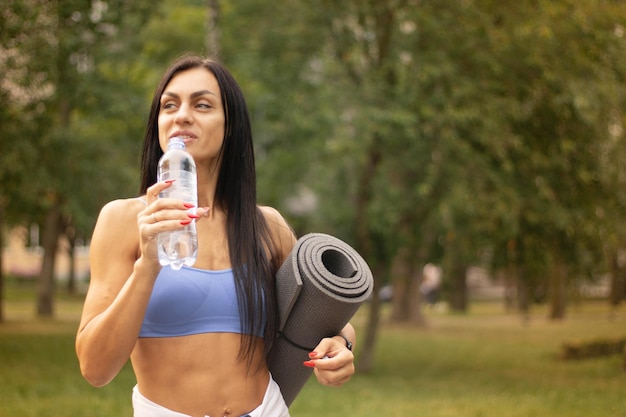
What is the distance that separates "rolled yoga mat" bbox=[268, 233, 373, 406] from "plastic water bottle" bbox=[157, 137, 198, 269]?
306 mm

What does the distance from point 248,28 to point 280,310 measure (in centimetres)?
1283

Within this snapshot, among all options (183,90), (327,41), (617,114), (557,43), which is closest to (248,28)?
(327,41)

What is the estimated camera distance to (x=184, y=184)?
2064mm

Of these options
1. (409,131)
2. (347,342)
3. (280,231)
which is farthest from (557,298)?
(347,342)

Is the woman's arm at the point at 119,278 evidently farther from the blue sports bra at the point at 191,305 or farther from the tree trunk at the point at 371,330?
the tree trunk at the point at 371,330

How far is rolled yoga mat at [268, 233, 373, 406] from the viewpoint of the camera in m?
2.31

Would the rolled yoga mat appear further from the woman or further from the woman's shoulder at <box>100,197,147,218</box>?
the woman's shoulder at <box>100,197,147,218</box>

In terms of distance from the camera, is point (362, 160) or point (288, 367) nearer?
point (288, 367)

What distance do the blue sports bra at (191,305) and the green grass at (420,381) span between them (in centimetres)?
754

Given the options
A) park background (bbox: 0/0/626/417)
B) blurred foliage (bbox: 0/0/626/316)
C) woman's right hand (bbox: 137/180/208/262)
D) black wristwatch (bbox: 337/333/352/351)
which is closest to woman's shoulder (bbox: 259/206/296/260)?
black wristwatch (bbox: 337/333/352/351)

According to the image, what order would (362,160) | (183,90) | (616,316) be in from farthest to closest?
1. (616,316)
2. (362,160)
3. (183,90)

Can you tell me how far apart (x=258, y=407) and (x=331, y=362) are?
24 centimetres

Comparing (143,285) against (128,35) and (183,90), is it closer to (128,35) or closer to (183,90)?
(183,90)

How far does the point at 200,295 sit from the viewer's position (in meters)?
2.23
